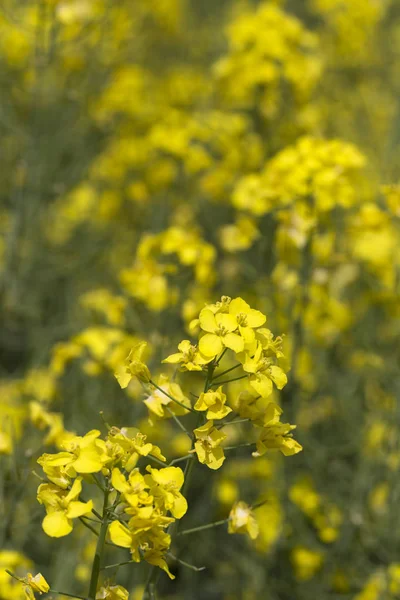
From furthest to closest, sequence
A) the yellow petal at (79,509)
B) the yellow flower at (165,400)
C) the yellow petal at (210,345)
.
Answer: the yellow flower at (165,400)
the yellow petal at (210,345)
the yellow petal at (79,509)

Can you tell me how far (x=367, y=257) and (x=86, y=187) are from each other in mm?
2103

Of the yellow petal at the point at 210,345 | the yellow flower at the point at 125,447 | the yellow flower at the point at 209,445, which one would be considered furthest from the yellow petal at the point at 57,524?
the yellow petal at the point at 210,345

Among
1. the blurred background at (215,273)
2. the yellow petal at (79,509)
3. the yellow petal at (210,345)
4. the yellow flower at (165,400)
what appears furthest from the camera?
the blurred background at (215,273)

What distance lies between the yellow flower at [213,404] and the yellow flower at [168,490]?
0.38ft

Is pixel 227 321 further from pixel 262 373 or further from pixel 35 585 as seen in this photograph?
pixel 35 585

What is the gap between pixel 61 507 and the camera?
1263 millimetres

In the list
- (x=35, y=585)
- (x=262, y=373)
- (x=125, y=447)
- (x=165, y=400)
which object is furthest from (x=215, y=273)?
(x=35, y=585)

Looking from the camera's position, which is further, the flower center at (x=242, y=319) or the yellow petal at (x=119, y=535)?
the flower center at (x=242, y=319)

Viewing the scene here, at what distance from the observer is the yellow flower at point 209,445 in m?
1.30

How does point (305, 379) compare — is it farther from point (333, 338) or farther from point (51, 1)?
point (51, 1)

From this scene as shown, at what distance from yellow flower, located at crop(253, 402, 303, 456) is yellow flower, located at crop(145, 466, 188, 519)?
0.64 feet

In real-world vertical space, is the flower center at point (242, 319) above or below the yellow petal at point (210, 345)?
above

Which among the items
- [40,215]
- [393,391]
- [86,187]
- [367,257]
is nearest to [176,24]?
[86,187]

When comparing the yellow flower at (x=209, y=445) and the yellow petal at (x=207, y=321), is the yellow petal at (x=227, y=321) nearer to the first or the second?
the yellow petal at (x=207, y=321)
